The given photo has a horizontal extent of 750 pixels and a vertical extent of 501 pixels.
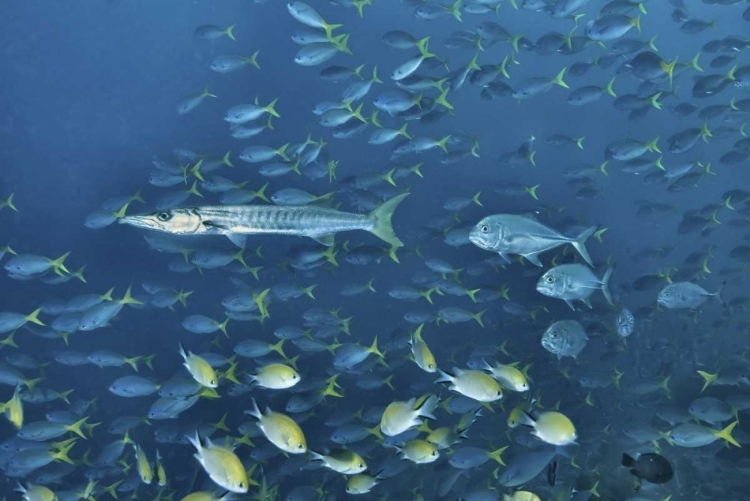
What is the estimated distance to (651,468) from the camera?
17.2ft

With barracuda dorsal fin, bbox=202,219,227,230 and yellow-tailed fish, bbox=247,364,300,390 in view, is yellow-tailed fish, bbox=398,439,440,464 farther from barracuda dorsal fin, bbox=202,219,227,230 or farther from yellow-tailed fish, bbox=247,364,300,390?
barracuda dorsal fin, bbox=202,219,227,230

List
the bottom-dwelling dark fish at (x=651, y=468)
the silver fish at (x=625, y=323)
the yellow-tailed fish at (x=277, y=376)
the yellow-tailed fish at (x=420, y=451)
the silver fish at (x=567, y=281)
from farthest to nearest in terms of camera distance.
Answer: the silver fish at (x=625, y=323)
the silver fish at (x=567, y=281)
the bottom-dwelling dark fish at (x=651, y=468)
the yellow-tailed fish at (x=420, y=451)
the yellow-tailed fish at (x=277, y=376)

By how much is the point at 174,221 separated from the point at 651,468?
492 cm

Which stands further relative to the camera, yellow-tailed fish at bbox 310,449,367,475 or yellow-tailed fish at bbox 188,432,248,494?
yellow-tailed fish at bbox 310,449,367,475

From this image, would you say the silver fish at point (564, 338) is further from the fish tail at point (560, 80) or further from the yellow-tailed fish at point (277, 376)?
the fish tail at point (560, 80)

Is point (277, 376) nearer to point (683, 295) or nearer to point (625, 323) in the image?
point (625, 323)

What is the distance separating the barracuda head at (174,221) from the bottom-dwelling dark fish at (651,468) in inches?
183

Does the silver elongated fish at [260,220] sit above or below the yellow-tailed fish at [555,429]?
above

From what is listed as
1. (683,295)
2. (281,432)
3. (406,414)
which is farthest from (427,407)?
(683,295)

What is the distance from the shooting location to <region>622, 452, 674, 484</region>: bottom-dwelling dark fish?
17.1 ft

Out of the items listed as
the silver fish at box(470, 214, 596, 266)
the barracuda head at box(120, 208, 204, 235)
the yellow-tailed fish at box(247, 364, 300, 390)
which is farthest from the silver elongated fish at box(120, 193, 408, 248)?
the silver fish at box(470, 214, 596, 266)

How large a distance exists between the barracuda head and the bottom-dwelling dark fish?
464 cm

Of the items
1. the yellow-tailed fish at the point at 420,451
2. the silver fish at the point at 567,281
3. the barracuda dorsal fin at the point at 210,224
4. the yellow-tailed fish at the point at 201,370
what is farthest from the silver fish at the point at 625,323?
the barracuda dorsal fin at the point at 210,224

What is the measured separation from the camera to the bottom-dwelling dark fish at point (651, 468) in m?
5.21
